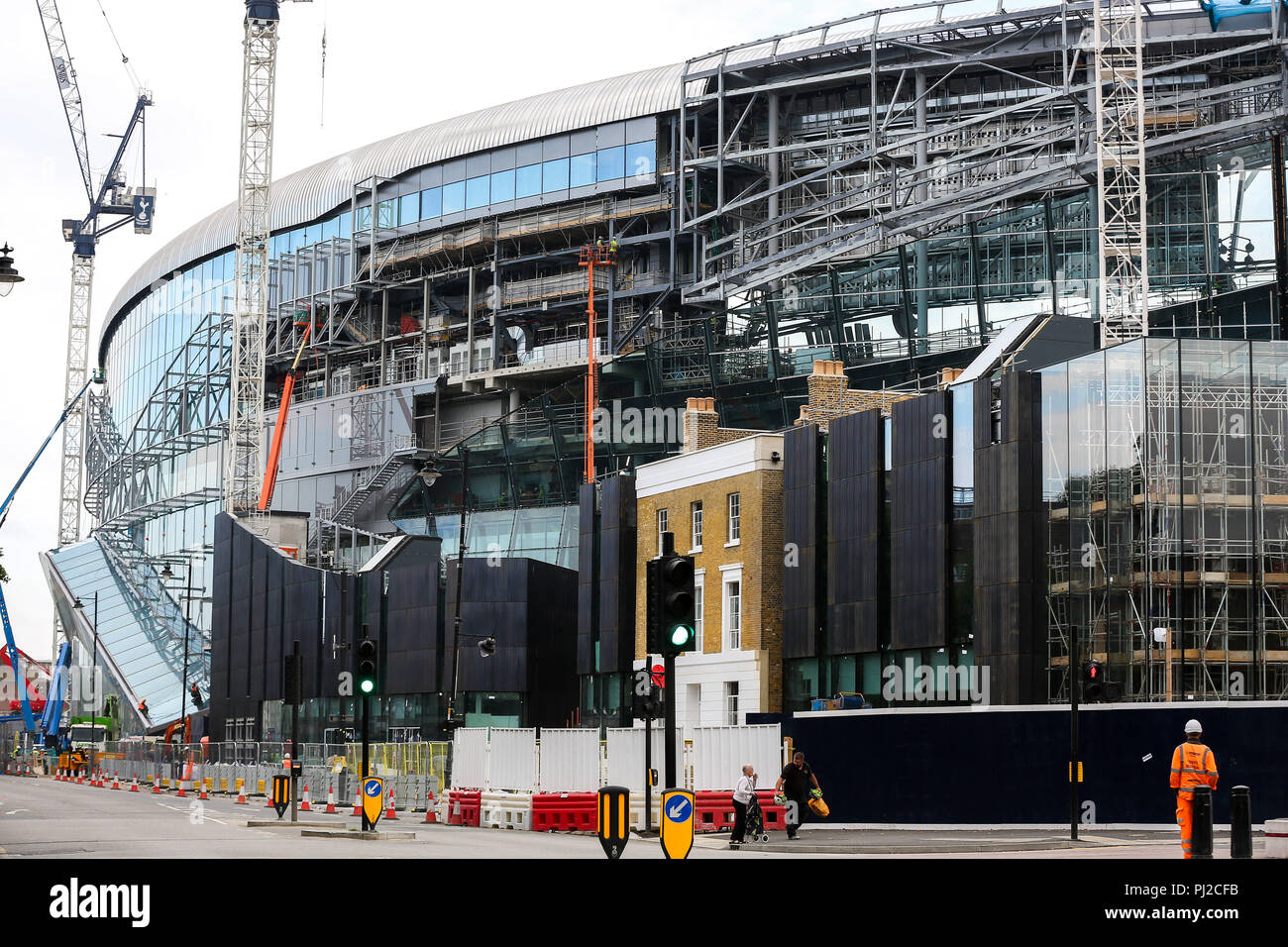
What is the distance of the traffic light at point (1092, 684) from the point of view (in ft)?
110

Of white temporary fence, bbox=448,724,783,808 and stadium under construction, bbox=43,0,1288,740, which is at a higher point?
stadium under construction, bbox=43,0,1288,740

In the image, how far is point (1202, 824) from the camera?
20.9 meters

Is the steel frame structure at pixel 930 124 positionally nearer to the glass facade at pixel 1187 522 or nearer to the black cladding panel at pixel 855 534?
the black cladding panel at pixel 855 534

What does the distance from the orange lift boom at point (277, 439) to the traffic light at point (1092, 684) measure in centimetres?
6836

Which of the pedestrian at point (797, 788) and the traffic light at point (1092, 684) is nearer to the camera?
the pedestrian at point (797, 788)

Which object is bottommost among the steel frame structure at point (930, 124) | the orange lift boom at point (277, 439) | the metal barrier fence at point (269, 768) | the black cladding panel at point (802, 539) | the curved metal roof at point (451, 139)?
the metal barrier fence at point (269, 768)

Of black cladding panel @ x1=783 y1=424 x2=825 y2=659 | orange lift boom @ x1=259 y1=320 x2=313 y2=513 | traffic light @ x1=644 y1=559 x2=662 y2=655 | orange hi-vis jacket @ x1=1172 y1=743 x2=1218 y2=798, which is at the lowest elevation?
orange hi-vis jacket @ x1=1172 y1=743 x2=1218 y2=798

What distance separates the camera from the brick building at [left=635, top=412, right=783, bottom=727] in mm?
50469

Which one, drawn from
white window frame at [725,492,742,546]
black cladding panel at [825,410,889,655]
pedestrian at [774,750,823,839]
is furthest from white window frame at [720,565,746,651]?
pedestrian at [774,750,823,839]

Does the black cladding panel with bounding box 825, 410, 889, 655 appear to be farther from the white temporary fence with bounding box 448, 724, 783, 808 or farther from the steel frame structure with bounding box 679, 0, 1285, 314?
the steel frame structure with bounding box 679, 0, 1285, 314

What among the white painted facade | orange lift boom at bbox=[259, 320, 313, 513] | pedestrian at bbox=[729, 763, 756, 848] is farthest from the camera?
orange lift boom at bbox=[259, 320, 313, 513]

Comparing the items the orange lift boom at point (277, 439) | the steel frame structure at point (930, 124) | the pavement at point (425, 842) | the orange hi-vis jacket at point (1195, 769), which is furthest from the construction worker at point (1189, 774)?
the orange lift boom at point (277, 439)

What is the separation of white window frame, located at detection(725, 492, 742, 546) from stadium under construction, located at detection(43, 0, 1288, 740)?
2.53 meters
